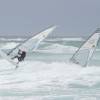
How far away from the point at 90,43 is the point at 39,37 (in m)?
1.81

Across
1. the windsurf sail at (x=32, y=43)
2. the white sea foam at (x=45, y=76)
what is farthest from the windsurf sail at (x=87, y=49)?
the windsurf sail at (x=32, y=43)

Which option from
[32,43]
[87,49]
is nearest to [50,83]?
[32,43]

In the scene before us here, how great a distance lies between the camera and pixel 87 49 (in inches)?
704

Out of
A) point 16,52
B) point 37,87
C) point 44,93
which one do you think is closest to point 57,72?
point 16,52

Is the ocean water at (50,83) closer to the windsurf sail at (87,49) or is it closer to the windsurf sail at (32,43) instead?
the windsurf sail at (87,49)

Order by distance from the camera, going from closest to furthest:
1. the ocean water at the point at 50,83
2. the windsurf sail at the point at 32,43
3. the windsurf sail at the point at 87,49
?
the ocean water at the point at 50,83 → the windsurf sail at the point at 32,43 → the windsurf sail at the point at 87,49

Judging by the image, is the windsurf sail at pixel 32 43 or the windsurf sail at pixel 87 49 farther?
the windsurf sail at pixel 87 49

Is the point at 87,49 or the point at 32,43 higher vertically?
the point at 32,43

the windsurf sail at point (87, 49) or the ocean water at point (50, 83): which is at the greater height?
the ocean water at point (50, 83)

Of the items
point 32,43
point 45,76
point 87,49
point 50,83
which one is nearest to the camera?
point 50,83

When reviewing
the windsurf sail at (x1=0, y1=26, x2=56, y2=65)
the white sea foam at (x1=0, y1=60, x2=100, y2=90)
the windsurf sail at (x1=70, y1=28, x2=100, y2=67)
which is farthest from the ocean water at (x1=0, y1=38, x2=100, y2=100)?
the windsurf sail at (x1=0, y1=26, x2=56, y2=65)

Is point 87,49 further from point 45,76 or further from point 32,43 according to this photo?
point 45,76

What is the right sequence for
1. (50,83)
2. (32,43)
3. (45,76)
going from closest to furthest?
(50,83)
(45,76)
(32,43)

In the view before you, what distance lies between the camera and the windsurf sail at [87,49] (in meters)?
17.7
